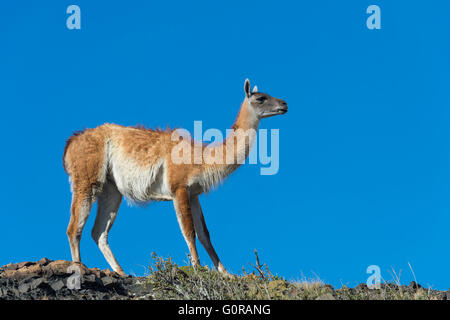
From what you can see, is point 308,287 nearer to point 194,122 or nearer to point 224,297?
point 224,297

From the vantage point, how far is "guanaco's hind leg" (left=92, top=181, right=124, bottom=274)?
1361cm

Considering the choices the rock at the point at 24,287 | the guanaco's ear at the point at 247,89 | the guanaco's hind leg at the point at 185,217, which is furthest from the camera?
the guanaco's ear at the point at 247,89

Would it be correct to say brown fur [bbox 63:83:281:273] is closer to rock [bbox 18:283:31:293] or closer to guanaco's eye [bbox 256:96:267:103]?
guanaco's eye [bbox 256:96:267:103]

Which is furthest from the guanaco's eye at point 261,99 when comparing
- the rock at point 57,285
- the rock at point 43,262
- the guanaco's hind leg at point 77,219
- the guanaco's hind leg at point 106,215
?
the rock at point 57,285

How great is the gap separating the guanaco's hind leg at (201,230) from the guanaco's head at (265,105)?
2.65m

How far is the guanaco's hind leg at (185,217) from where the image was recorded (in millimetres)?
12383

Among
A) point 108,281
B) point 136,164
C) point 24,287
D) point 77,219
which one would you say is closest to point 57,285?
point 24,287

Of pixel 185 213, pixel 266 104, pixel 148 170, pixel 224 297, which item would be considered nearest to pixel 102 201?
pixel 148 170

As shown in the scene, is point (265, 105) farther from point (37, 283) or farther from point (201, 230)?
point (37, 283)

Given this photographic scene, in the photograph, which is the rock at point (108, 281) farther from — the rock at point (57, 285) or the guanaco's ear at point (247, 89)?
the guanaco's ear at point (247, 89)

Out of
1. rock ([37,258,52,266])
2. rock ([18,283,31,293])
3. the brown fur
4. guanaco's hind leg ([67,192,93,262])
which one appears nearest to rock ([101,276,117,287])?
rock ([18,283,31,293])

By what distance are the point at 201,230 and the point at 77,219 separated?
2.99 m

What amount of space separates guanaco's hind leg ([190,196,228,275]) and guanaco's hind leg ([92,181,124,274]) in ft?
6.81
